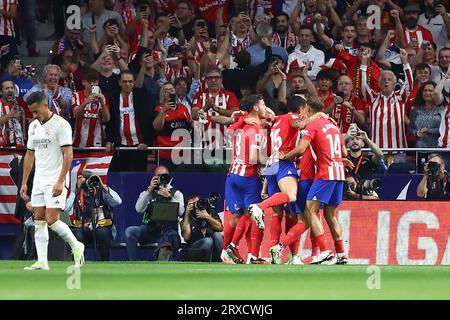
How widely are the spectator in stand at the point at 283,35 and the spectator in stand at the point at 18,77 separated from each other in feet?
14.5

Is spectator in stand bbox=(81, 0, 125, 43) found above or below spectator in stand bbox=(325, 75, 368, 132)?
above

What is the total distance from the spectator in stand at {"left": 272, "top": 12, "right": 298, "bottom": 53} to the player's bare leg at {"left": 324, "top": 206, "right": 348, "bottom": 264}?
6366 mm

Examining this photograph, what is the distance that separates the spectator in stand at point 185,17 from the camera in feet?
81.6

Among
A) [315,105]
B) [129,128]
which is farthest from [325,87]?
[315,105]

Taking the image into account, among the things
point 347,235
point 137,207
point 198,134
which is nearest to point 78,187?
point 137,207

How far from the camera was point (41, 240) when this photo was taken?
1648 centimetres

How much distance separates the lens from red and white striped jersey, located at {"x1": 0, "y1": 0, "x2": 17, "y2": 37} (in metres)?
24.4

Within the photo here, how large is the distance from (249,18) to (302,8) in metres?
1.26

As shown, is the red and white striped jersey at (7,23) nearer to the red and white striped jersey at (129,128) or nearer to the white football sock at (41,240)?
the red and white striped jersey at (129,128)

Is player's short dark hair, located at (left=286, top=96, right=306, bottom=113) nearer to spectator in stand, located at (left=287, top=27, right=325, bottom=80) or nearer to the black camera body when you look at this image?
the black camera body

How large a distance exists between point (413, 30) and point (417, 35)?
0.37 ft

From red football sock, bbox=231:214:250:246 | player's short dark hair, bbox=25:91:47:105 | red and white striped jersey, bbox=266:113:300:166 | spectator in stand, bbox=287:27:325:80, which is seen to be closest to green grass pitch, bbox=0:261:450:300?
red football sock, bbox=231:214:250:246

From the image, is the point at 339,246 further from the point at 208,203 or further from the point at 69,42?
the point at 69,42

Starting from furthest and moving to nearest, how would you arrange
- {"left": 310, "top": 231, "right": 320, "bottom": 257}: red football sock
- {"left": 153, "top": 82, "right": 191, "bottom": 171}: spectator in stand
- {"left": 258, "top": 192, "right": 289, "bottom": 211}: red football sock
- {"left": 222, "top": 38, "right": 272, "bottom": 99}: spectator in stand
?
1. {"left": 222, "top": 38, "right": 272, "bottom": 99}: spectator in stand
2. {"left": 153, "top": 82, "right": 191, "bottom": 171}: spectator in stand
3. {"left": 310, "top": 231, "right": 320, "bottom": 257}: red football sock
4. {"left": 258, "top": 192, "right": 289, "bottom": 211}: red football sock
